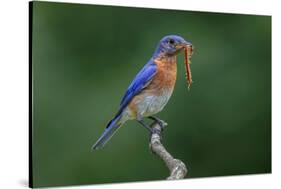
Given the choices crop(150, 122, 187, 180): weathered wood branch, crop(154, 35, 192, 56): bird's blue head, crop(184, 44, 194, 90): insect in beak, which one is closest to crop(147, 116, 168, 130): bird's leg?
crop(150, 122, 187, 180): weathered wood branch

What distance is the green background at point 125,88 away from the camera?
5.53 m

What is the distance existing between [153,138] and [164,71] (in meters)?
0.71

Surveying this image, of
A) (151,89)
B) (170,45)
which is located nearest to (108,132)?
(151,89)

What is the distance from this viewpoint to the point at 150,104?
19.2ft

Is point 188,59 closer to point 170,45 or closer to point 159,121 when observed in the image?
point 170,45

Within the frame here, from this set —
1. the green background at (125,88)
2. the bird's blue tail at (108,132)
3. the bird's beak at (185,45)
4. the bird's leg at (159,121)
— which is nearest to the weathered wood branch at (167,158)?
the bird's leg at (159,121)

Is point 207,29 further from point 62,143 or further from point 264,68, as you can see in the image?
point 62,143

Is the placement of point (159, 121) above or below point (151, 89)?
below

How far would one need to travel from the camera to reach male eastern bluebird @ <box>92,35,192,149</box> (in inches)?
229

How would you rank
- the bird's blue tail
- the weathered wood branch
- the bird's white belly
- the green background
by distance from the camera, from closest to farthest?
the weathered wood branch, the green background, the bird's blue tail, the bird's white belly

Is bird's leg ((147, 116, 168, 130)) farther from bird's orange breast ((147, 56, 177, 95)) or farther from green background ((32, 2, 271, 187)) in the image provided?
bird's orange breast ((147, 56, 177, 95))

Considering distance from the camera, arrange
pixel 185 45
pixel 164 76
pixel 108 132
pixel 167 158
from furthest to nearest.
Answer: pixel 185 45 → pixel 164 76 → pixel 108 132 → pixel 167 158

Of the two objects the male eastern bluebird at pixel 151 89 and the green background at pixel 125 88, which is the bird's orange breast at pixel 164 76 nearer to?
the male eastern bluebird at pixel 151 89

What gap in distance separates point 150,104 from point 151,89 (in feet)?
0.44
